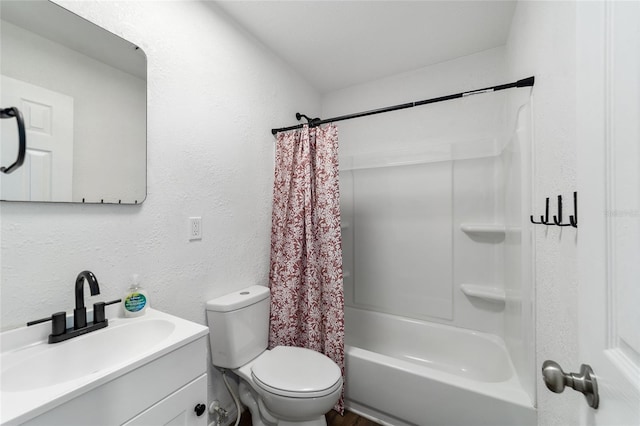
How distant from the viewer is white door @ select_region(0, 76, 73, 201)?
833mm

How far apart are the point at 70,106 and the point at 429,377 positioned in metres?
2.04

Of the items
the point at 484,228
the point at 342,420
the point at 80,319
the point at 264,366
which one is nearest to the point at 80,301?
the point at 80,319

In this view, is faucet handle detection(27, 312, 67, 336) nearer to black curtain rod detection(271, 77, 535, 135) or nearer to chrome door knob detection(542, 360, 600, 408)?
chrome door knob detection(542, 360, 600, 408)

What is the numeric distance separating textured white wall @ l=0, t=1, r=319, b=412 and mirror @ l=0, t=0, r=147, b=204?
0.19ft

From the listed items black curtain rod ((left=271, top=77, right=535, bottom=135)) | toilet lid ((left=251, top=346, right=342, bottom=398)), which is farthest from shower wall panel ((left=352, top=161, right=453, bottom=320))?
toilet lid ((left=251, top=346, right=342, bottom=398))

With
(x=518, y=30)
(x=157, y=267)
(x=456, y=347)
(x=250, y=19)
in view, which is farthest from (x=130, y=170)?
(x=456, y=347)

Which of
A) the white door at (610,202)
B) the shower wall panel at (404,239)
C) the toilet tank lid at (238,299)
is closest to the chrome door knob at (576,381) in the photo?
the white door at (610,202)

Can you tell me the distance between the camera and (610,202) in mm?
399

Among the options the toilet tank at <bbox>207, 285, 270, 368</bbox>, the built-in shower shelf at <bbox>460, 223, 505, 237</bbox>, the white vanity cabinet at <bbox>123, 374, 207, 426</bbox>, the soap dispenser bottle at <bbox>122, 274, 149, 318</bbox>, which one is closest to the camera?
the white vanity cabinet at <bbox>123, 374, 207, 426</bbox>

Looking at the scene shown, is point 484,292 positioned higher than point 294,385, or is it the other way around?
point 484,292

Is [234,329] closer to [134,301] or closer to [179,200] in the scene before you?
[134,301]

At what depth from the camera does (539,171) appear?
3.60 feet

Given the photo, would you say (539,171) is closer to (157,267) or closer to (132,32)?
(157,267)

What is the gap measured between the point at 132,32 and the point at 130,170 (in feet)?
2.02
